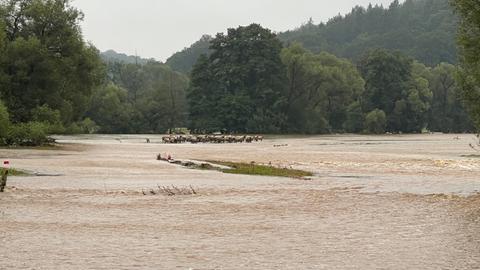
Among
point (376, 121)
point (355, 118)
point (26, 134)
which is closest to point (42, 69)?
point (26, 134)

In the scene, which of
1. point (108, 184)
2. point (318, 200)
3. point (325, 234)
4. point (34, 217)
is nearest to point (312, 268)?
point (325, 234)

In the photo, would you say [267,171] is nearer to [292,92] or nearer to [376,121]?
[292,92]

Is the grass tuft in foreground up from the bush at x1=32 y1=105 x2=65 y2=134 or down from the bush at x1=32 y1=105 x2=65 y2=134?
down

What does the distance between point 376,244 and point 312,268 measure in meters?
3.07

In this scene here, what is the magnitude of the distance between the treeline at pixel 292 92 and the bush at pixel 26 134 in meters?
71.7

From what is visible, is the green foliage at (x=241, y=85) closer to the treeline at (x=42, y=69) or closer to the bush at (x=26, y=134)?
the treeline at (x=42, y=69)

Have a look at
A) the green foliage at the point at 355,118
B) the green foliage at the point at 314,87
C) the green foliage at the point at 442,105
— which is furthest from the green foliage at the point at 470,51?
the green foliage at the point at 442,105

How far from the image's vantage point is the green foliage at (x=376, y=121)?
134000 mm

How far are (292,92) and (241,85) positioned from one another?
1123 cm

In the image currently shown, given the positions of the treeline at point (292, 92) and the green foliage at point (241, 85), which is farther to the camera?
the treeline at point (292, 92)

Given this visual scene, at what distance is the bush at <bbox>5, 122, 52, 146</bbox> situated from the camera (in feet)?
182

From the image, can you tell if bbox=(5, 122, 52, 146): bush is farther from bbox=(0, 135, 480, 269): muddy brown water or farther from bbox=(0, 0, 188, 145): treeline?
bbox=(0, 135, 480, 269): muddy brown water

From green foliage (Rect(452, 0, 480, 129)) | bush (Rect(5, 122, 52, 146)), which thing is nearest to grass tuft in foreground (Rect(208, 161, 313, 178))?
→ green foliage (Rect(452, 0, 480, 129))

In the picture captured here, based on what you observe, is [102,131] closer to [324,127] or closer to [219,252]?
[324,127]
